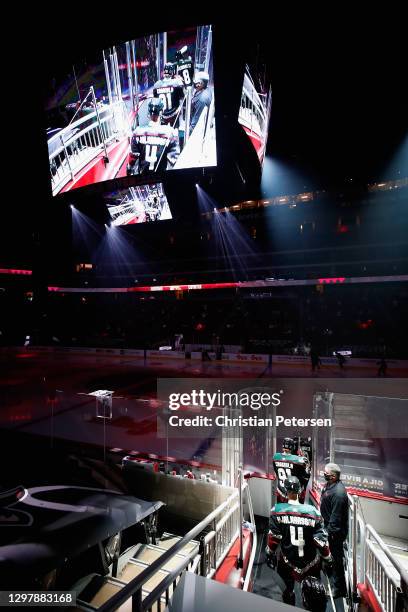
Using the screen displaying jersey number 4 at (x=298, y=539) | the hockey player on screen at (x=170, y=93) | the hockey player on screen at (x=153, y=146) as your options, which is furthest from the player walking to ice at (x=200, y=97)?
the screen displaying jersey number 4 at (x=298, y=539)

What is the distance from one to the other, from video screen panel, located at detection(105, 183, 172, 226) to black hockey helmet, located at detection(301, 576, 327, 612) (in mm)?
14499

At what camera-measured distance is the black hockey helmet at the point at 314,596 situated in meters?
3.08

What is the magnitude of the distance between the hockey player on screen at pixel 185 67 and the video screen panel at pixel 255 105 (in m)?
1.63

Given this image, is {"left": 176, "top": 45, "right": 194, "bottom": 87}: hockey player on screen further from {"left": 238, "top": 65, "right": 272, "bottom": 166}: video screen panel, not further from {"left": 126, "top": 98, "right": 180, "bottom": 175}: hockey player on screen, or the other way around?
{"left": 238, "top": 65, "right": 272, "bottom": 166}: video screen panel

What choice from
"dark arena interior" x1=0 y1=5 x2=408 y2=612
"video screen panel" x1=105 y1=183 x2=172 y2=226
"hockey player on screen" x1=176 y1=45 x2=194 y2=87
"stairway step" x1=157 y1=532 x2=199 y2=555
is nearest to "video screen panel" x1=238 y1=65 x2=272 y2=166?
"dark arena interior" x1=0 y1=5 x2=408 y2=612

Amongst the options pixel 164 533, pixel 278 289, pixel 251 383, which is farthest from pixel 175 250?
pixel 164 533

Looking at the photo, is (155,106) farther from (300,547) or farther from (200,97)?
(300,547)

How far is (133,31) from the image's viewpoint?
29.5ft

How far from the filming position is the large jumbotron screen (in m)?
9.32

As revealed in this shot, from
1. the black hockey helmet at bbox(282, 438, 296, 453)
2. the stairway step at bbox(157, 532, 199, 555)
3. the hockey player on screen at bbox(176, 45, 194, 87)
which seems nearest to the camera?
the stairway step at bbox(157, 532, 199, 555)

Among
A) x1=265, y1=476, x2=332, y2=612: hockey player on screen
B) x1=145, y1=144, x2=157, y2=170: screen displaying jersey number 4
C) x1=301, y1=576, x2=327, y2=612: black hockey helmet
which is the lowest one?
x1=301, y1=576, x2=327, y2=612: black hockey helmet

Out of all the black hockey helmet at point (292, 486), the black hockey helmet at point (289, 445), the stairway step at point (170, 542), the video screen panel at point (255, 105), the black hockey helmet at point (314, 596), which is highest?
the video screen panel at point (255, 105)

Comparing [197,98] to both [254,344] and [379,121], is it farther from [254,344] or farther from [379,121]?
[254,344]

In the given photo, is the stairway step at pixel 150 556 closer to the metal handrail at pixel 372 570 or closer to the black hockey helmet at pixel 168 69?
the metal handrail at pixel 372 570
